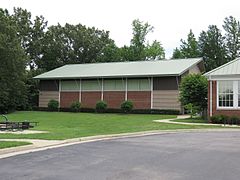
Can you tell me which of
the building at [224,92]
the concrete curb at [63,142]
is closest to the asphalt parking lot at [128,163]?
the concrete curb at [63,142]

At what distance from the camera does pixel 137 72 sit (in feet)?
155

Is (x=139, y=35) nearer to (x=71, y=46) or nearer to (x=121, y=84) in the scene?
(x=71, y=46)

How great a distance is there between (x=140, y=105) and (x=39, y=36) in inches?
1206

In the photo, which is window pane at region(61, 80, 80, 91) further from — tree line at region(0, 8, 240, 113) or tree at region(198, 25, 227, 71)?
tree at region(198, 25, 227, 71)

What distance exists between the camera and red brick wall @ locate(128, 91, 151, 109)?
45.9 m

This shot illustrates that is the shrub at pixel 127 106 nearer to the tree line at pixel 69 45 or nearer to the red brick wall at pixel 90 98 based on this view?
the red brick wall at pixel 90 98

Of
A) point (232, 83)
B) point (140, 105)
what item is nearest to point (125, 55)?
point (140, 105)

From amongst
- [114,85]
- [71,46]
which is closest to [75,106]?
[114,85]

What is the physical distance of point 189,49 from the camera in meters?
78.3

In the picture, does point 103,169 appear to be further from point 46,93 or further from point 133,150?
point 46,93

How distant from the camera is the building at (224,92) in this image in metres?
31.2

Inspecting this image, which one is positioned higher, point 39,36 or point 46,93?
point 39,36

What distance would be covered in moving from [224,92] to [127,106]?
15.2 m

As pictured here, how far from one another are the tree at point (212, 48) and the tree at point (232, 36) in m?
2.31
